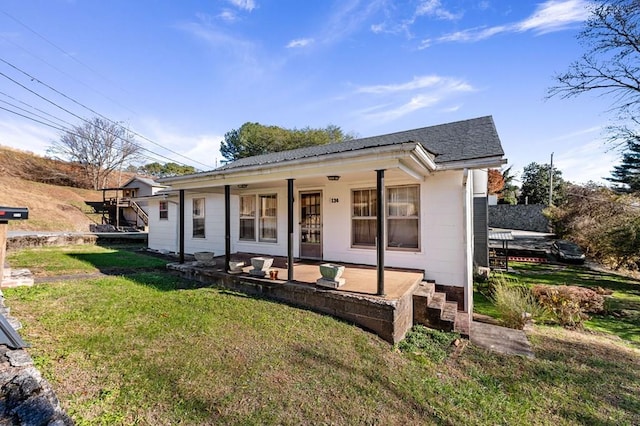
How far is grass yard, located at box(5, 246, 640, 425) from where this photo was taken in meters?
2.57

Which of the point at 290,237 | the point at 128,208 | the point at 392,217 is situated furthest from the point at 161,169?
the point at 392,217

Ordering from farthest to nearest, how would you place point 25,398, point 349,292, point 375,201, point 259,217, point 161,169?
point 161,169
point 259,217
point 375,201
point 349,292
point 25,398

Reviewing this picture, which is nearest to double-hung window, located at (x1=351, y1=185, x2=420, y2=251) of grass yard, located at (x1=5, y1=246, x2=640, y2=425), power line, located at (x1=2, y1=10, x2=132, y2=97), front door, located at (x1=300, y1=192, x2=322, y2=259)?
front door, located at (x1=300, y1=192, x2=322, y2=259)

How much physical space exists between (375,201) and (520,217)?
3011 cm

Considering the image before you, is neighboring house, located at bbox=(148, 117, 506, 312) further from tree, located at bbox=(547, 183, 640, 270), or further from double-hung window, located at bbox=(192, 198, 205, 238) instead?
tree, located at bbox=(547, 183, 640, 270)

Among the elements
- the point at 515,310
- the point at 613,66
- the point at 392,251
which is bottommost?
the point at 515,310

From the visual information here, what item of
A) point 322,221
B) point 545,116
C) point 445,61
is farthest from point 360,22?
point 545,116

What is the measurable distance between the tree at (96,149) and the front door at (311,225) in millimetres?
27309

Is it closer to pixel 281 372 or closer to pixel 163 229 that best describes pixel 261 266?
pixel 281 372

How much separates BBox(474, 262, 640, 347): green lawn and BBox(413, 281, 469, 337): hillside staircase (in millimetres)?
2300

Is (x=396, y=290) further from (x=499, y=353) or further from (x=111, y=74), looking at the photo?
(x=111, y=74)

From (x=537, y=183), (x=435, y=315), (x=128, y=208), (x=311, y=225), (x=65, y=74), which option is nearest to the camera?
(x=435, y=315)

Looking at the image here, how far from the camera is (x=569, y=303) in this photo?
20.6ft

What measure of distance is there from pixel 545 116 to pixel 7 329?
53.4ft
